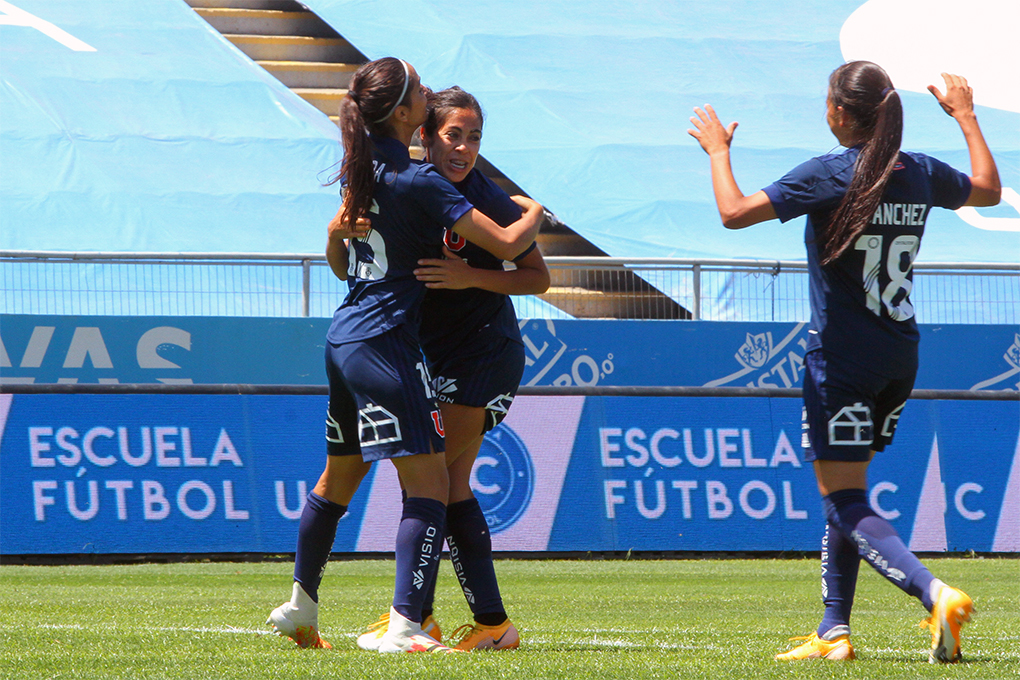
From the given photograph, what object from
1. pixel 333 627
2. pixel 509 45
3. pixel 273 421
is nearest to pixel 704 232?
pixel 509 45

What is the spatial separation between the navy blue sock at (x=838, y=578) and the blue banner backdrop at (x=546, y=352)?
6509 mm

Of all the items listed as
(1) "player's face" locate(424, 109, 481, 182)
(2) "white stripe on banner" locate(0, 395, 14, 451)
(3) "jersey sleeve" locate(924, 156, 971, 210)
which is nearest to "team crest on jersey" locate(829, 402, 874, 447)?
(3) "jersey sleeve" locate(924, 156, 971, 210)

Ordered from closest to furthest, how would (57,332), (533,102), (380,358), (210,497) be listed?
(380,358) → (210,497) → (57,332) → (533,102)

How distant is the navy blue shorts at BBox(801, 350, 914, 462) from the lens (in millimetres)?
3377

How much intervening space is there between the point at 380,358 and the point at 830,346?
1.34m

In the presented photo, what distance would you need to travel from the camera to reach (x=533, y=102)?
16906mm

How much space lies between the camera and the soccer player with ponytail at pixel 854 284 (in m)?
3.36

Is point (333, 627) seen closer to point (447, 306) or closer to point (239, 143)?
point (447, 306)

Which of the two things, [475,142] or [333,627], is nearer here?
[475,142]

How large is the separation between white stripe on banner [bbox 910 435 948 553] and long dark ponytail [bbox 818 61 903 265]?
6012 mm

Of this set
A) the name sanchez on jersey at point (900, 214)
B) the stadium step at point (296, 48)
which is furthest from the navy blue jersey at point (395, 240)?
the stadium step at point (296, 48)

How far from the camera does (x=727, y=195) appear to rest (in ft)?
11.1

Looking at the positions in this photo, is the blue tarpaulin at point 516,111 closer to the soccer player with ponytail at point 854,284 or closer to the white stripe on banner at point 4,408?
the white stripe on banner at point 4,408

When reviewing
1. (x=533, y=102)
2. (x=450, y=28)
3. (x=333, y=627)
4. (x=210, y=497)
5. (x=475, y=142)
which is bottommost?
(x=210, y=497)
